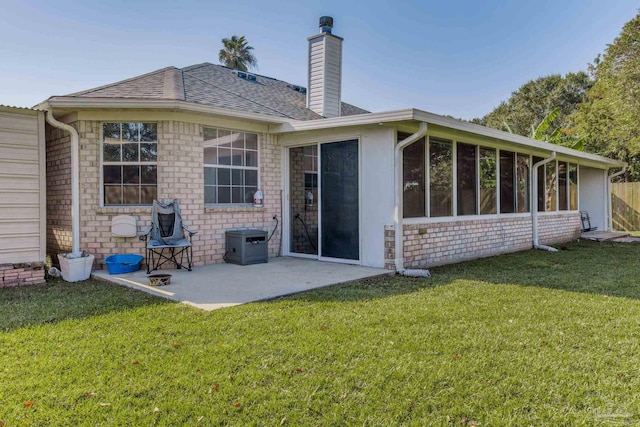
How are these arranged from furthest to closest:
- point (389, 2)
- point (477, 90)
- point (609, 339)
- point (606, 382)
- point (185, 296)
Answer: point (477, 90) < point (389, 2) < point (185, 296) < point (609, 339) < point (606, 382)

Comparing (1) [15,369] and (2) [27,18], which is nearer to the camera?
(1) [15,369]

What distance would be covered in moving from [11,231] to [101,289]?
1.72 m

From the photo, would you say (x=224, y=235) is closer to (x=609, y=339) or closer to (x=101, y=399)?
(x=101, y=399)

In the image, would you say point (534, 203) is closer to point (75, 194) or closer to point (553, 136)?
point (553, 136)

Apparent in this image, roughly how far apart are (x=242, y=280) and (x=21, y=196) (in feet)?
11.2

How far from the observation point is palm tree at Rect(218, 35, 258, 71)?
29328mm

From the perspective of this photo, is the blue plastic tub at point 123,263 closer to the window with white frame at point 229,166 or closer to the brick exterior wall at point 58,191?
the brick exterior wall at point 58,191

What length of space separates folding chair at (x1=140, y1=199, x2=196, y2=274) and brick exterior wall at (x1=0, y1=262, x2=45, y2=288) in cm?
145

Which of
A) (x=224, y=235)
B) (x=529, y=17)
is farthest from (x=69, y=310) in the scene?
(x=529, y=17)

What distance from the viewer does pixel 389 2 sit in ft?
39.2

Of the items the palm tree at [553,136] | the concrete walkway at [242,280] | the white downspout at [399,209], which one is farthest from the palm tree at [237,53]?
the white downspout at [399,209]

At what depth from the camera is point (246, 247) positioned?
7.37 metres

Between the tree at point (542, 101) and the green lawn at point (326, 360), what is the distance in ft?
86.0

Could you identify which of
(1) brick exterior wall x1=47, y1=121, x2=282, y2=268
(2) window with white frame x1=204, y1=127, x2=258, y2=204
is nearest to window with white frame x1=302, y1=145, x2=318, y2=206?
(2) window with white frame x1=204, y1=127, x2=258, y2=204
